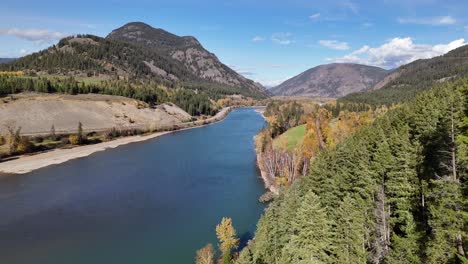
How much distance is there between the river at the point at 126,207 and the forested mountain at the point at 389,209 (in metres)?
19.5

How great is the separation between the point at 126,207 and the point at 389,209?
4857 cm

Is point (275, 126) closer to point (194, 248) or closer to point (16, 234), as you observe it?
point (194, 248)

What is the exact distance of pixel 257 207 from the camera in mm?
62094

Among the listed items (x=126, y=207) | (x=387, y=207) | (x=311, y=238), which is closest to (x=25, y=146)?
(x=126, y=207)

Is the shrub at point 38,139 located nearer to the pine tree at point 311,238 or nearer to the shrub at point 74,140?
the shrub at point 74,140

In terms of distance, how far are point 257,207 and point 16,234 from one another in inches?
1508

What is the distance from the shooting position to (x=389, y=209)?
26.5 m

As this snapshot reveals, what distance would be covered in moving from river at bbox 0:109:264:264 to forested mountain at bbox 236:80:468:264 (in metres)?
19.5

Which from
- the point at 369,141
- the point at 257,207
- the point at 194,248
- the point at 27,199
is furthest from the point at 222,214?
the point at 27,199

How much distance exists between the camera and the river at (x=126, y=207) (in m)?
46.1

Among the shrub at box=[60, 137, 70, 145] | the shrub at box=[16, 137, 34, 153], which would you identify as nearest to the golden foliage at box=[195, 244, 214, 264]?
the shrub at box=[16, 137, 34, 153]

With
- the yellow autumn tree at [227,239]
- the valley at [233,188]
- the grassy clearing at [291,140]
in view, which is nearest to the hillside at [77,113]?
the valley at [233,188]

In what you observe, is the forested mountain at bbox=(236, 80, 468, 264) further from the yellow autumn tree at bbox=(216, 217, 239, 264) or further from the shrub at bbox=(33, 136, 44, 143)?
the shrub at bbox=(33, 136, 44, 143)

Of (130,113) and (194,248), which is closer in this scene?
(194,248)
